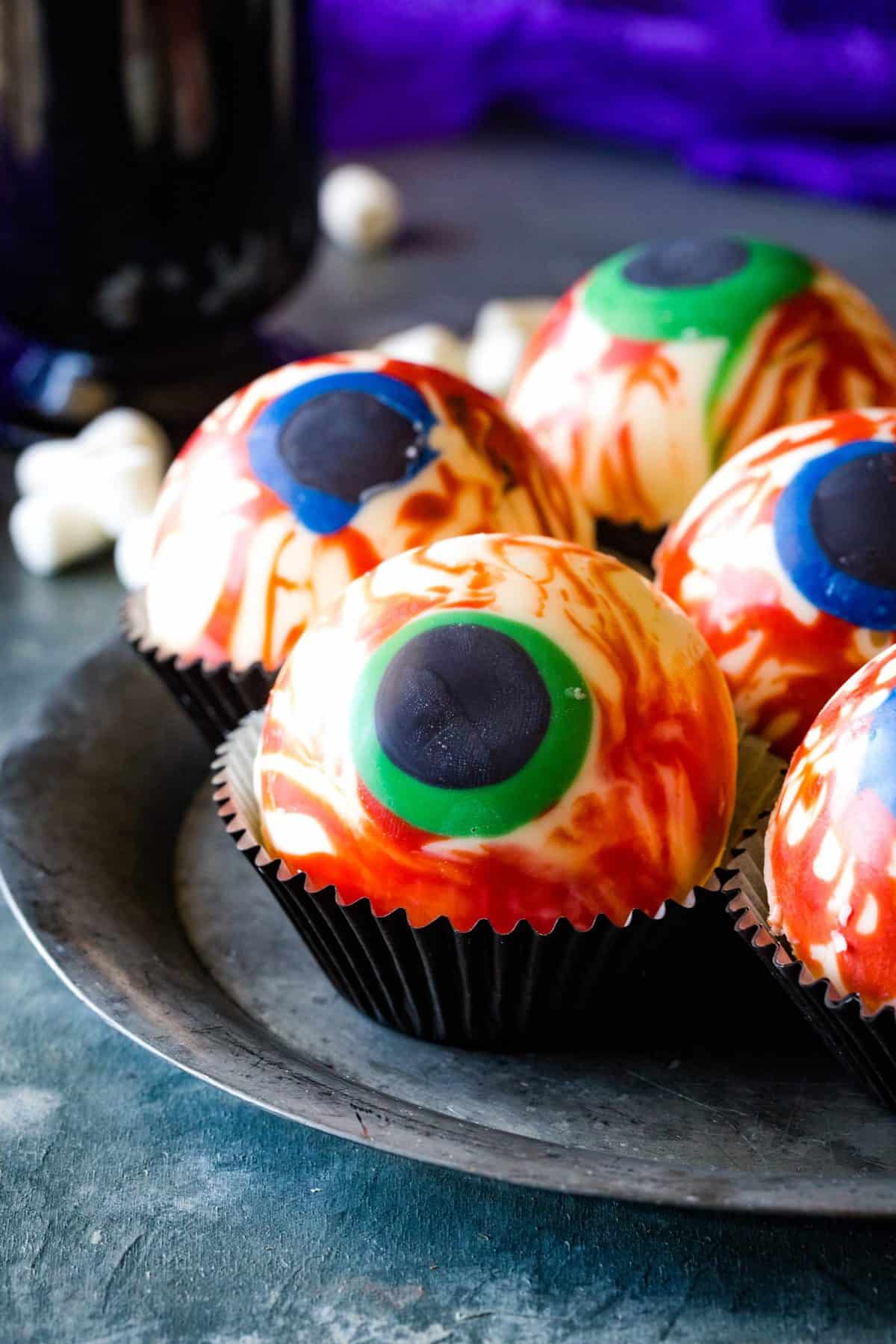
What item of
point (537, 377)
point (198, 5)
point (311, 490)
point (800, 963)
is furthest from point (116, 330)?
point (800, 963)

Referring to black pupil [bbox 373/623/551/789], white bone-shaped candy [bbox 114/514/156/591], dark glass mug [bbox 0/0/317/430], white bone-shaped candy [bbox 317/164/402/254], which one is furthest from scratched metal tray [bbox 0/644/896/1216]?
white bone-shaped candy [bbox 317/164/402/254]

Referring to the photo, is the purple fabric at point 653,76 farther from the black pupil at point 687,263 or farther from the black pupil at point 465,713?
the black pupil at point 465,713

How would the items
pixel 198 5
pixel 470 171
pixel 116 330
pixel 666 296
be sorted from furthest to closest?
pixel 470 171 < pixel 116 330 < pixel 198 5 < pixel 666 296

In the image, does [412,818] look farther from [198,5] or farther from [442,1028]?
[198,5]

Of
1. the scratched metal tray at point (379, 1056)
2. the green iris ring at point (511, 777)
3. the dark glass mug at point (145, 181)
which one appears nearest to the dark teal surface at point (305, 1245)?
the scratched metal tray at point (379, 1056)

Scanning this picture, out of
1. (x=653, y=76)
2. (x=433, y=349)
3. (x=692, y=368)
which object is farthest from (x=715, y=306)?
(x=653, y=76)

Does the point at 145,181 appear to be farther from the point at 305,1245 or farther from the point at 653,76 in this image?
the point at 653,76

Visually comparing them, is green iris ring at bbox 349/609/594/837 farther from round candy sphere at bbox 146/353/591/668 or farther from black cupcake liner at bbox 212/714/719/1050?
round candy sphere at bbox 146/353/591/668
